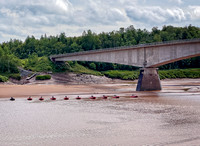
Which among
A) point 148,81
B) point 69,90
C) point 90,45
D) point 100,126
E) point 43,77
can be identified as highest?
point 90,45

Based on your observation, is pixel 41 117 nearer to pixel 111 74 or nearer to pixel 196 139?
pixel 196 139

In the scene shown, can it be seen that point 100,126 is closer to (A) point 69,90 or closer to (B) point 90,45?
(A) point 69,90

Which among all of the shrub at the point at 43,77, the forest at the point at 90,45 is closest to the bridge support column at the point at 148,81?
the shrub at the point at 43,77

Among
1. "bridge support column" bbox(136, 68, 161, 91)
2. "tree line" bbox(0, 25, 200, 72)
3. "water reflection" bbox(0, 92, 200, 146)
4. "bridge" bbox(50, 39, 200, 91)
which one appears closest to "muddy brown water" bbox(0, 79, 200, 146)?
"water reflection" bbox(0, 92, 200, 146)

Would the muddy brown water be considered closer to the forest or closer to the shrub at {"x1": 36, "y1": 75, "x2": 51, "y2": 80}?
the shrub at {"x1": 36, "y1": 75, "x2": 51, "y2": 80}

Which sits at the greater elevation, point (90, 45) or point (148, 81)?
point (90, 45)

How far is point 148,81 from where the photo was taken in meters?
63.8

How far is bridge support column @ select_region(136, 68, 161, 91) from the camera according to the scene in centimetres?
6356

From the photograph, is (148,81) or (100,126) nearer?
(100,126)

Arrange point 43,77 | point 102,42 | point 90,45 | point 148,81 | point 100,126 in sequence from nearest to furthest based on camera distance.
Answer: point 100,126 → point 148,81 → point 43,77 → point 90,45 → point 102,42

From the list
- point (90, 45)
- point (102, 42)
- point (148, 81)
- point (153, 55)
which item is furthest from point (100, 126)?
point (102, 42)

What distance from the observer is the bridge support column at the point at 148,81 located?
63.6 metres

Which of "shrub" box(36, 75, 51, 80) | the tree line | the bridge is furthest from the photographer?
the tree line

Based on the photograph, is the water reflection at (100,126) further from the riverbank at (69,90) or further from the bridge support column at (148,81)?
the bridge support column at (148,81)
